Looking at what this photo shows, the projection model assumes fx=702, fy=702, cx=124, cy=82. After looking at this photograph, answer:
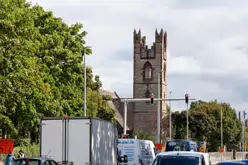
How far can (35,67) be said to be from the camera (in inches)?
1671

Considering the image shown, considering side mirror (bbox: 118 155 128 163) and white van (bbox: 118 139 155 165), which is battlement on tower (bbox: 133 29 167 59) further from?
side mirror (bbox: 118 155 128 163)

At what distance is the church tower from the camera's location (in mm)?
151000

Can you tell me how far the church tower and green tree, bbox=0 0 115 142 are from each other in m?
89.5

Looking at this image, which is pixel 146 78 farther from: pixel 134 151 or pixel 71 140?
pixel 71 140

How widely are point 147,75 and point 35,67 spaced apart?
11181 centimetres

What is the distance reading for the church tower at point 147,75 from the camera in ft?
495

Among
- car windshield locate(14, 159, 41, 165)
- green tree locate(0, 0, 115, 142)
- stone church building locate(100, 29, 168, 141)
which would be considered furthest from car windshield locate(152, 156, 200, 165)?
stone church building locate(100, 29, 168, 141)

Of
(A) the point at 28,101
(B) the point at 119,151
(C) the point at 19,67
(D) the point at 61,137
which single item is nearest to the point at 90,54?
(A) the point at 28,101

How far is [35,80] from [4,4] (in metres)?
5.11

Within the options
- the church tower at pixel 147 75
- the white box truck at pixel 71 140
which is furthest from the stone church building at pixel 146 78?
the white box truck at pixel 71 140

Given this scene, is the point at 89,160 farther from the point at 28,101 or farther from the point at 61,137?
the point at 28,101

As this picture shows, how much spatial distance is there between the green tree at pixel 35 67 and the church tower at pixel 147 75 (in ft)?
294

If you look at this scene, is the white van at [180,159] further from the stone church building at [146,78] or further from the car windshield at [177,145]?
the stone church building at [146,78]

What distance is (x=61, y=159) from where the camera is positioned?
25750 mm
